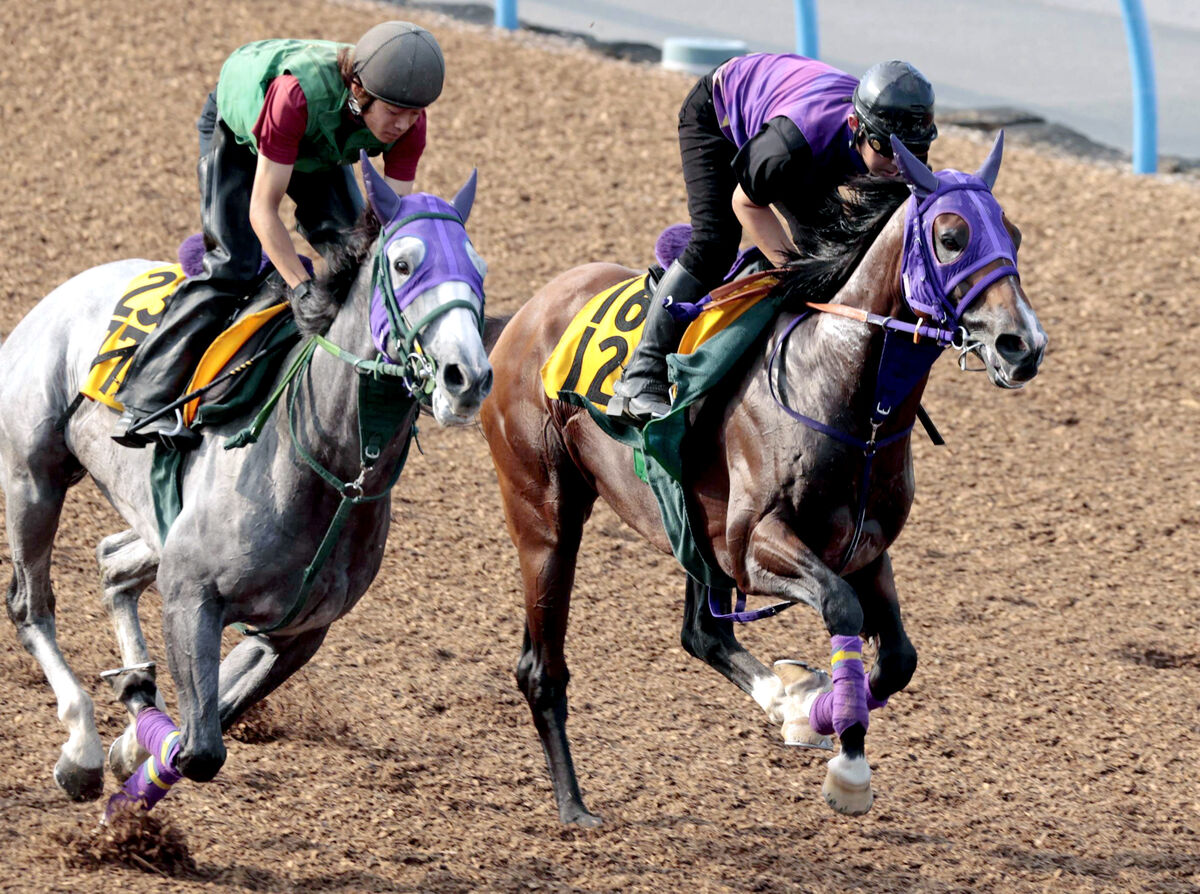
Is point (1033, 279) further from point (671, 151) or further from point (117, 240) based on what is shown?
point (117, 240)

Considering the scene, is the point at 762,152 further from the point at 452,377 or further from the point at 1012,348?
the point at 452,377

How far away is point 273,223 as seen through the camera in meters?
4.65

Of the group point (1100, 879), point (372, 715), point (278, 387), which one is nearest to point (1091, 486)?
point (1100, 879)

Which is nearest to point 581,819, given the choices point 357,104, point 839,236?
point 839,236

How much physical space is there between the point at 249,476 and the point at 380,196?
36.2 inches

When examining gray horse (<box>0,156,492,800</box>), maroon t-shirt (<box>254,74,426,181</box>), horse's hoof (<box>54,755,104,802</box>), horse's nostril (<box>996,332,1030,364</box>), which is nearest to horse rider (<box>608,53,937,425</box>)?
horse's nostril (<box>996,332,1030,364</box>)

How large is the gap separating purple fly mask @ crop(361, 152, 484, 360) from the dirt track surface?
1.80 metres

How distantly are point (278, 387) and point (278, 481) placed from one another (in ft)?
0.90

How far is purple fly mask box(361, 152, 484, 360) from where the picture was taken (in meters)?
4.12

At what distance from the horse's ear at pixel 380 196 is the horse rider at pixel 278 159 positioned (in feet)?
1.05

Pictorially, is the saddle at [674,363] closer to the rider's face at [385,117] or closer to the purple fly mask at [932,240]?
the purple fly mask at [932,240]

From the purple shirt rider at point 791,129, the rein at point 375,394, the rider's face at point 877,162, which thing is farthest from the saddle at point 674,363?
the rein at point 375,394

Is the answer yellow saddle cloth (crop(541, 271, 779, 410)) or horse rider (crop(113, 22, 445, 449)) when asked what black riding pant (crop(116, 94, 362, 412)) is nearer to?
horse rider (crop(113, 22, 445, 449))

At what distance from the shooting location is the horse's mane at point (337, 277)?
4434 millimetres
